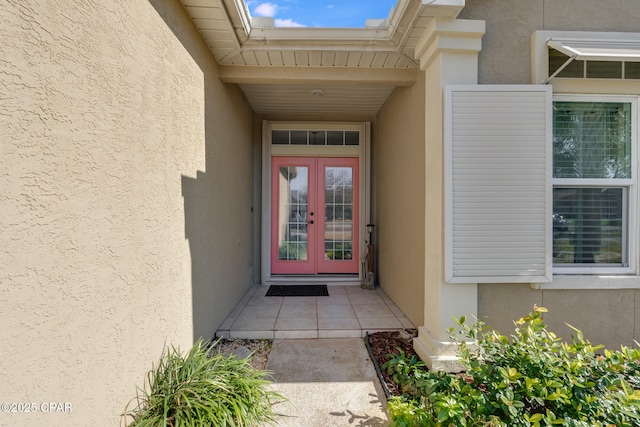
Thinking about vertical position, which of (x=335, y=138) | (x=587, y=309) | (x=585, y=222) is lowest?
(x=587, y=309)

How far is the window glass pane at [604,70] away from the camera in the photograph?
244cm

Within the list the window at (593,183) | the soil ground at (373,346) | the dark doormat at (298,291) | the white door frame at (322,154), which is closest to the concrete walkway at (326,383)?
the soil ground at (373,346)

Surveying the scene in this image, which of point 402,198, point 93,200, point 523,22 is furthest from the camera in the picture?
point 402,198

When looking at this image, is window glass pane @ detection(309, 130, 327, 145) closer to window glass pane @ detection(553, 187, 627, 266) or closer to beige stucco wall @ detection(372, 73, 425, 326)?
beige stucco wall @ detection(372, 73, 425, 326)

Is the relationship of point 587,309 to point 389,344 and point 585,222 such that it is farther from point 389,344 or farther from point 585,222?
point 389,344

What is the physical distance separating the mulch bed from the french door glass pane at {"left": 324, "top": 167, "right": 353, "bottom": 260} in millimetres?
2302

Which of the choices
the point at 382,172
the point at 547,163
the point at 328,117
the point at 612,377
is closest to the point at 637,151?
the point at 547,163

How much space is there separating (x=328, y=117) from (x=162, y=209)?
3.73 metres

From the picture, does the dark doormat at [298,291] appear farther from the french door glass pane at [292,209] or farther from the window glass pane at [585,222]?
the window glass pane at [585,222]

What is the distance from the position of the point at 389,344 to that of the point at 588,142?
259 cm

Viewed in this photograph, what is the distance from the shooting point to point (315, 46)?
9.05ft

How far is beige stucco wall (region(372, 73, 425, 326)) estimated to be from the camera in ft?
9.55

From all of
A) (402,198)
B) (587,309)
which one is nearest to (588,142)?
(587,309)

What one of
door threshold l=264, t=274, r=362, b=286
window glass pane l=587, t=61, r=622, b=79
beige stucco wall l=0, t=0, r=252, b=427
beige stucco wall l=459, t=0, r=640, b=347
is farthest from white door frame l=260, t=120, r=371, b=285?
window glass pane l=587, t=61, r=622, b=79
